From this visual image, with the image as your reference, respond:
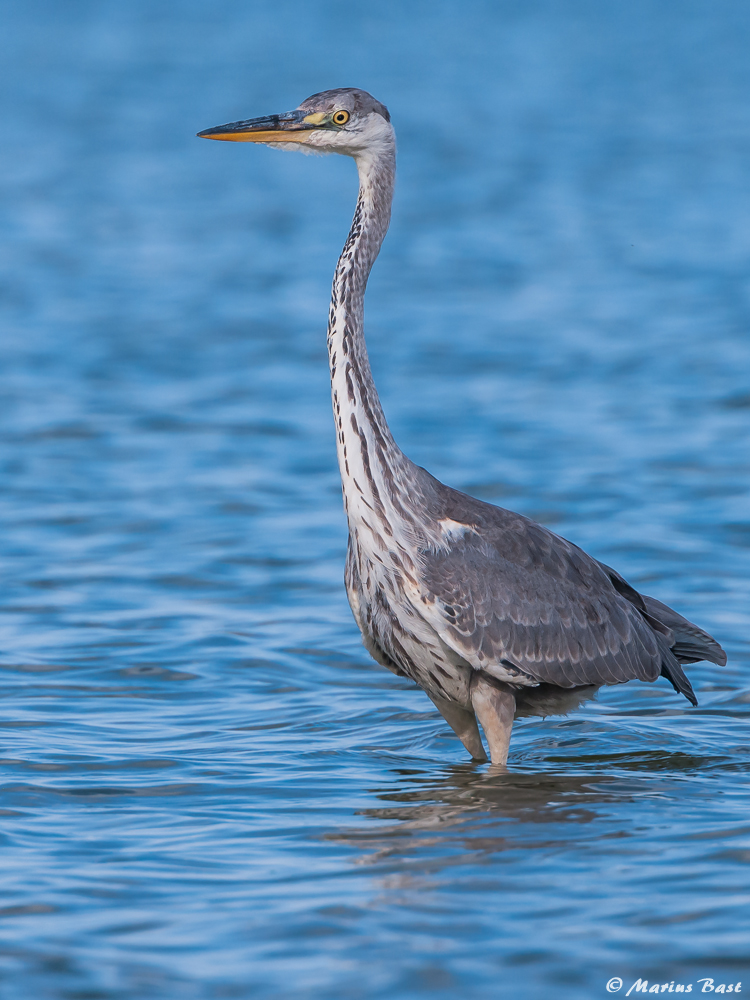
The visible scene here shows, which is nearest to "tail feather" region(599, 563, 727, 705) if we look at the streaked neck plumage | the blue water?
the blue water

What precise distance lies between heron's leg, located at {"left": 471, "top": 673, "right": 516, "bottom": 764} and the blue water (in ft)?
0.69

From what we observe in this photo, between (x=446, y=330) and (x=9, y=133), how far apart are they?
1702 centimetres

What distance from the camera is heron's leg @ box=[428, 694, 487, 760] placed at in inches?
304

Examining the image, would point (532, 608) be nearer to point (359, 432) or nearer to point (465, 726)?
point (465, 726)

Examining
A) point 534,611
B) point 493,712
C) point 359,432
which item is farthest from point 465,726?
point 359,432

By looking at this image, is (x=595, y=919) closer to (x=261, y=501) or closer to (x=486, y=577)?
(x=486, y=577)

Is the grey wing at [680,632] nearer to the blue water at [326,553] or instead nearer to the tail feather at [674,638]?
the tail feather at [674,638]

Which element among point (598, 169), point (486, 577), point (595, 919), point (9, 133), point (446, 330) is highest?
point (9, 133)

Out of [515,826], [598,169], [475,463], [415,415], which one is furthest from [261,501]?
[598,169]

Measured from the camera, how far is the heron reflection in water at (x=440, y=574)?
7254 millimetres

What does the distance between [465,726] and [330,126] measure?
299 cm

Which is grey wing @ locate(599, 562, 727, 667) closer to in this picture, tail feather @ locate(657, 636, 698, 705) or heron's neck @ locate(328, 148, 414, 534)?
tail feather @ locate(657, 636, 698, 705)

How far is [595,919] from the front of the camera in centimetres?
563

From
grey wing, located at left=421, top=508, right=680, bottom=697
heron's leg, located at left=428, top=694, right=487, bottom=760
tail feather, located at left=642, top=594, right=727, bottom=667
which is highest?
grey wing, located at left=421, top=508, right=680, bottom=697
